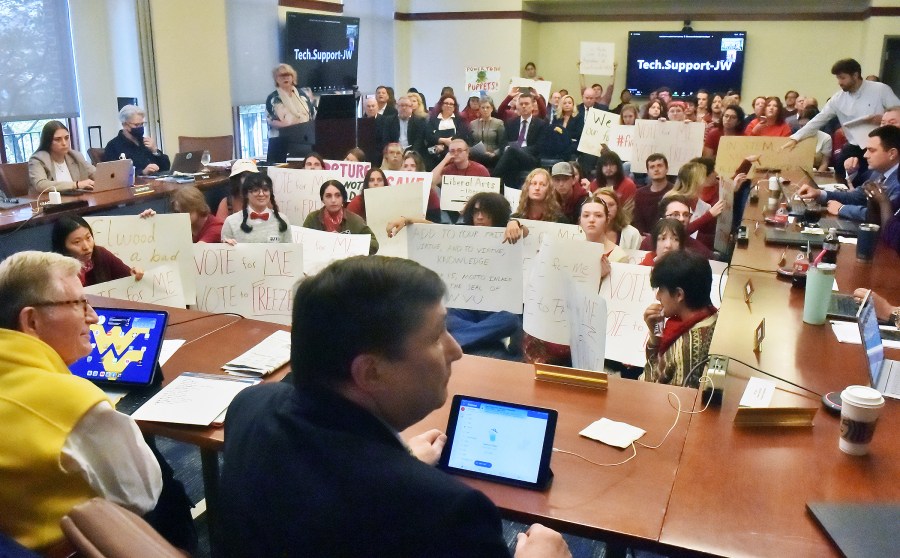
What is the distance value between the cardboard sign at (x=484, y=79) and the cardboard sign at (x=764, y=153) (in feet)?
21.5

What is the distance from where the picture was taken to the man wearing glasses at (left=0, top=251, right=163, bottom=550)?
161 centimetres

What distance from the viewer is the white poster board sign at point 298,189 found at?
5.73 metres

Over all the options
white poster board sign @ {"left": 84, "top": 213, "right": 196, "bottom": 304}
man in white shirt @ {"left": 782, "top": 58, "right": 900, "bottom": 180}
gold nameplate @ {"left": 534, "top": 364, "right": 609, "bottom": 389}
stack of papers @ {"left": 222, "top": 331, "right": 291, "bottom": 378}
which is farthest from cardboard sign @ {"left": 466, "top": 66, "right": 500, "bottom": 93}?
gold nameplate @ {"left": 534, "top": 364, "right": 609, "bottom": 389}

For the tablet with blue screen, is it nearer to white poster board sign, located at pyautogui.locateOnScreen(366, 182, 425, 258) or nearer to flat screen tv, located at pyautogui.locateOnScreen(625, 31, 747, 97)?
white poster board sign, located at pyautogui.locateOnScreen(366, 182, 425, 258)

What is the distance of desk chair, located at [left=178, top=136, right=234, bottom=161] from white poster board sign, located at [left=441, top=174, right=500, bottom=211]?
3.42 m

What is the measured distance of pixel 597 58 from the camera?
12156mm

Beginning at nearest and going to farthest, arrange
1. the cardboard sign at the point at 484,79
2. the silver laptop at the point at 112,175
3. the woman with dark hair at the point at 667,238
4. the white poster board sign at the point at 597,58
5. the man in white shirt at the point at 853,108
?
the woman with dark hair at the point at 667,238 → the silver laptop at the point at 112,175 → the man in white shirt at the point at 853,108 → the white poster board sign at the point at 597,58 → the cardboard sign at the point at 484,79

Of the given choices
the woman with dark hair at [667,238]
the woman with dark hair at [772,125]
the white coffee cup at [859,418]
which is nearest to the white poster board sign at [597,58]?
the woman with dark hair at [772,125]

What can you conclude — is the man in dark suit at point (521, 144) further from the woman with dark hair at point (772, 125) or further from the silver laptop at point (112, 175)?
the silver laptop at point (112, 175)

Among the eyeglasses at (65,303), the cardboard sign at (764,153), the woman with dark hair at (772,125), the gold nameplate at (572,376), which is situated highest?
the woman with dark hair at (772,125)

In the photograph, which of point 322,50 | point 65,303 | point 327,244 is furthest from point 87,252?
point 322,50

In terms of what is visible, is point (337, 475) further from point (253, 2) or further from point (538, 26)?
point (538, 26)

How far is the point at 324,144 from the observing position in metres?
8.23

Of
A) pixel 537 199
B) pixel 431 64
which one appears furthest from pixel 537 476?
pixel 431 64
